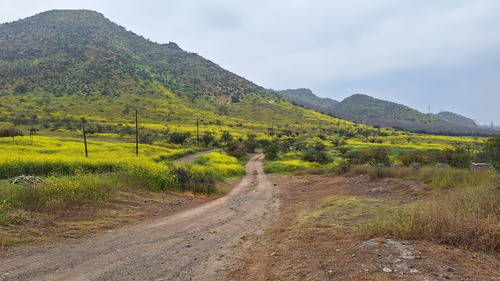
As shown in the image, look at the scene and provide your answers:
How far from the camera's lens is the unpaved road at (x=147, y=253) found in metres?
6.11

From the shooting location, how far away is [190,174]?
61.4 ft

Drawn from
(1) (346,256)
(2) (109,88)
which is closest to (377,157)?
(1) (346,256)

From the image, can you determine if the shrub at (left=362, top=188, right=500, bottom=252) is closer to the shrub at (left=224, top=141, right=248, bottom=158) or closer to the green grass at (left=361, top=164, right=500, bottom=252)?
the green grass at (left=361, top=164, right=500, bottom=252)

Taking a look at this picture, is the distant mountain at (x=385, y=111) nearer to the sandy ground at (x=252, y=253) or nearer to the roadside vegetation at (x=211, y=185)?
the roadside vegetation at (x=211, y=185)

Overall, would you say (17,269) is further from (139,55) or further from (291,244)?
(139,55)

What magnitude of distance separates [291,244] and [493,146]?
423 inches

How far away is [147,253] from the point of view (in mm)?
7445

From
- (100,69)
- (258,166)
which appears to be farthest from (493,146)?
(100,69)

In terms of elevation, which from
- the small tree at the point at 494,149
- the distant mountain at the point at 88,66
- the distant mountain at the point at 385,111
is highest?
the distant mountain at the point at 88,66

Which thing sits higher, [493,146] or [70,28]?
[70,28]

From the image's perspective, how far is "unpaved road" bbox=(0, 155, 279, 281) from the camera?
20.0 feet

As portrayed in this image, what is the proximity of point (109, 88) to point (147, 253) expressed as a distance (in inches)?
4766

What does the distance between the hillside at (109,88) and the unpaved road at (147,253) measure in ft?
186

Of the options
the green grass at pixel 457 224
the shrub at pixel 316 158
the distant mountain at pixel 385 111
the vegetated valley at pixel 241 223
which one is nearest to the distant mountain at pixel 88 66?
the distant mountain at pixel 385 111
